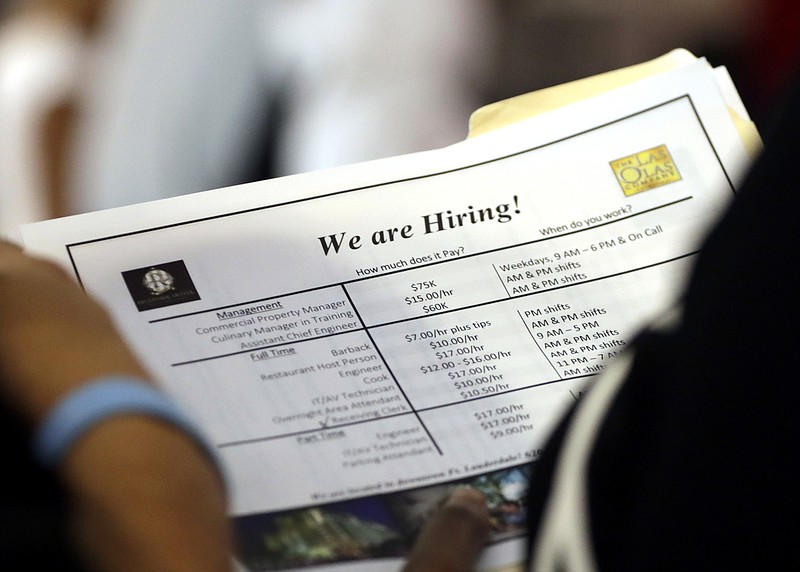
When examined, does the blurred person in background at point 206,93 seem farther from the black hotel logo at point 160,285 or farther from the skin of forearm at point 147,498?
the skin of forearm at point 147,498

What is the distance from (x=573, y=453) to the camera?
0.70 feet

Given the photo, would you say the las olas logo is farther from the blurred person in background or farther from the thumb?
the blurred person in background

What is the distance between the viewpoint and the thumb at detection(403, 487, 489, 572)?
0.35 m

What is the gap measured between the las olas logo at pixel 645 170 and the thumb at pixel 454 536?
166 mm

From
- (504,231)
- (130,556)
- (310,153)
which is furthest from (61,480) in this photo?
(310,153)

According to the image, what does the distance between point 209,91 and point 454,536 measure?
0.57 m

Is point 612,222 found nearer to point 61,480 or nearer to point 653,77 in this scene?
point 653,77

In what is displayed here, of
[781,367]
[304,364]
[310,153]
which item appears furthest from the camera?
[310,153]

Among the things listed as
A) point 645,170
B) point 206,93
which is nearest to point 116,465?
point 645,170

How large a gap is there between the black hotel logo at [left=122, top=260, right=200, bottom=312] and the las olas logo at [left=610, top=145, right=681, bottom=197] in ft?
0.68

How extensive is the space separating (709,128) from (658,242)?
0.22ft

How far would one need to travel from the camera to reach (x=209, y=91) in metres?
0.82

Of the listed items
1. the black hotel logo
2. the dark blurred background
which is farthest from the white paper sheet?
the dark blurred background

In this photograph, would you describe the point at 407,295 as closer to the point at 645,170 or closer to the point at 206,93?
the point at 645,170
